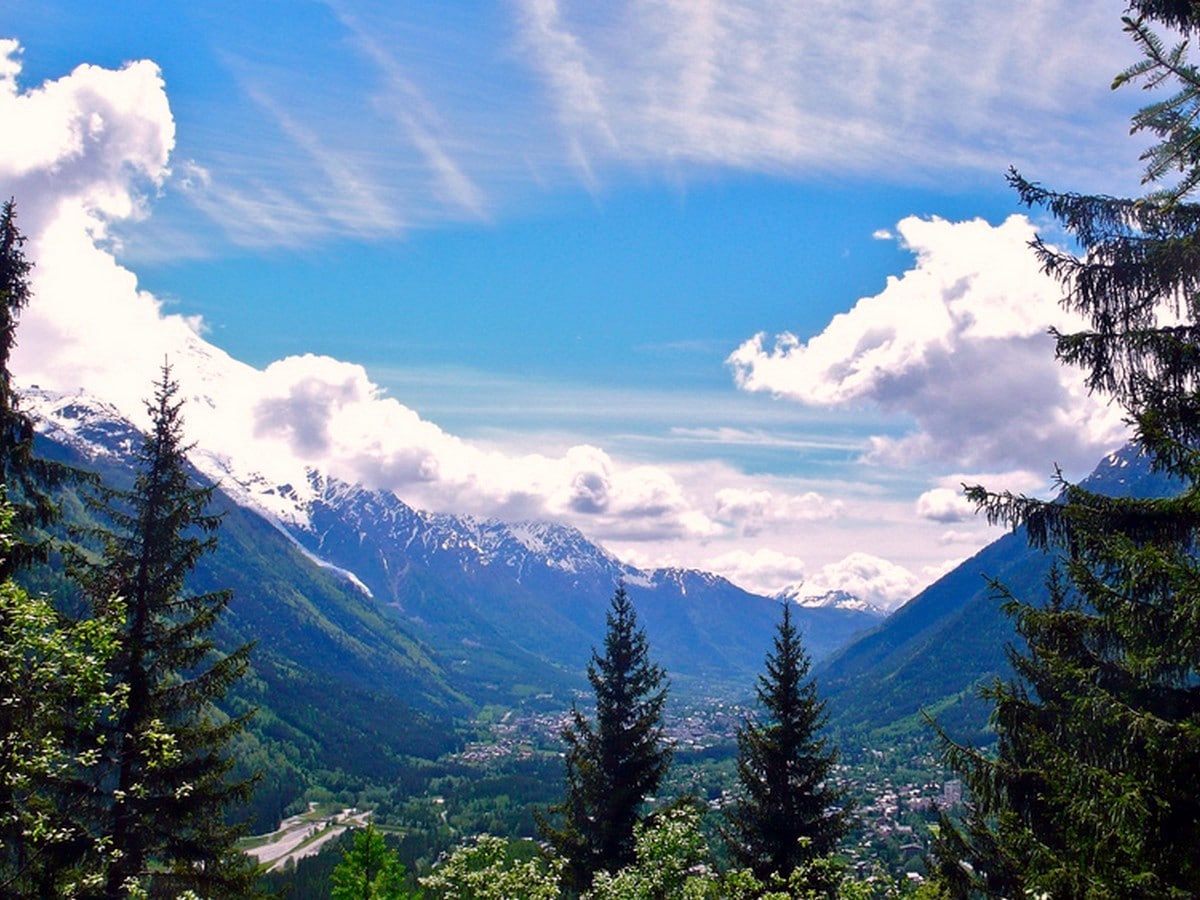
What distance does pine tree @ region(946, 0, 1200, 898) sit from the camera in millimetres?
9828

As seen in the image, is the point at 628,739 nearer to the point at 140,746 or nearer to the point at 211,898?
the point at 211,898

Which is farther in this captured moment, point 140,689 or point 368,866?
point 368,866

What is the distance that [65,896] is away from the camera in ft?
45.3

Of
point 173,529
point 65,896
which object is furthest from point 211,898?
point 173,529

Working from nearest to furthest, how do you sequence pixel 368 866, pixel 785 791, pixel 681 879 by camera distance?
pixel 681 879
pixel 785 791
pixel 368 866

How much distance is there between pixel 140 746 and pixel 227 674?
3.56m

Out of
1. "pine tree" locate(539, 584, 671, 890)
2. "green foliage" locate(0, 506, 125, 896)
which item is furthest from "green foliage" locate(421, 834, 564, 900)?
"pine tree" locate(539, 584, 671, 890)

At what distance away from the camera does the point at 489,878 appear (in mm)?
13875

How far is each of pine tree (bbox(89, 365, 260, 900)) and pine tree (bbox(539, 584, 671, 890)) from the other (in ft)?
37.2

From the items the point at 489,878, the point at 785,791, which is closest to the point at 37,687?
the point at 489,878

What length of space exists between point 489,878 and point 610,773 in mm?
14831

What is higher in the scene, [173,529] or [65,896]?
[173,529]

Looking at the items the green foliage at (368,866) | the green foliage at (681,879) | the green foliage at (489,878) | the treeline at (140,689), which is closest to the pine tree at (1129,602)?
the green foliage at (681,879)

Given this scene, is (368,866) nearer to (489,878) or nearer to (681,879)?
(489,878)
